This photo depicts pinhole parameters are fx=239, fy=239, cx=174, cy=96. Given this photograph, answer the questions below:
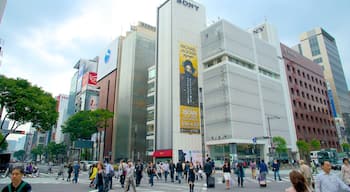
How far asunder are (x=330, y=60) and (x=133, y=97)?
81.5 metres

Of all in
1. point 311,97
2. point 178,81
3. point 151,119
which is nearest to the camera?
point 178,81

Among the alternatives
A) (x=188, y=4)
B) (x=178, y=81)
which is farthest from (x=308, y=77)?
(x=178, y=81)

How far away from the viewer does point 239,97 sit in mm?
49469

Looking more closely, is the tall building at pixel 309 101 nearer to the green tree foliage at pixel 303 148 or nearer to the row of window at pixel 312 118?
the row of window at pixel 312 118

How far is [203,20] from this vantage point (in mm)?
61312

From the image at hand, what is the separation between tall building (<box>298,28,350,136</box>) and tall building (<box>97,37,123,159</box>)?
77.0 meters

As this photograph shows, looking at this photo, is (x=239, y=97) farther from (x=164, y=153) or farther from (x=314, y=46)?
(x=314, y=46)

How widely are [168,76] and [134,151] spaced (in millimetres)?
23942

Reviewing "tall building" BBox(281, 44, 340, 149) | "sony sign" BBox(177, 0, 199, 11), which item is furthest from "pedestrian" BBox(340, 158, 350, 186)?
"tall building" BBox(281, 44, 340, 149)

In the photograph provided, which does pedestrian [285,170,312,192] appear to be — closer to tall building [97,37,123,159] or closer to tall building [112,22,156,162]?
tall building [112,22,156,162]

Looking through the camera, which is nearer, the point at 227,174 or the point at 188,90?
the point at 227,174

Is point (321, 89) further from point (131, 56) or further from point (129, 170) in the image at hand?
point (129, 170)

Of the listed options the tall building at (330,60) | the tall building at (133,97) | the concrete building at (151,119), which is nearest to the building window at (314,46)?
the tall building at (330,60)

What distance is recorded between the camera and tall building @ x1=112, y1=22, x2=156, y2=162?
6450 cm
